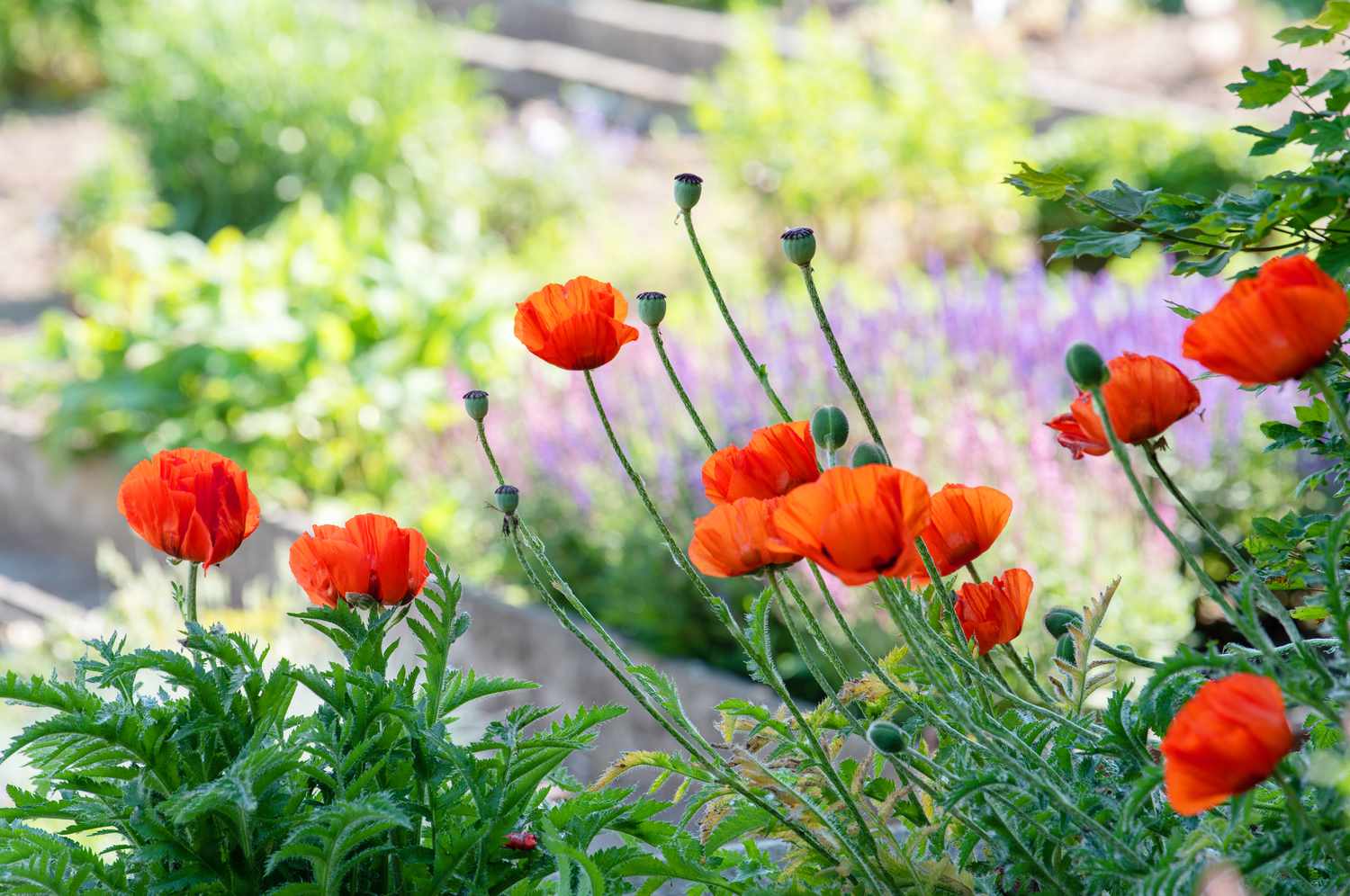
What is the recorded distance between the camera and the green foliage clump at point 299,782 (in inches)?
51.3

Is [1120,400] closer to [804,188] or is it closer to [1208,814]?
[1208,814]

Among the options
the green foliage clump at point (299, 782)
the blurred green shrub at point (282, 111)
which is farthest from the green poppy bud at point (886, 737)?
the blurred green shrub at point (282, 111)

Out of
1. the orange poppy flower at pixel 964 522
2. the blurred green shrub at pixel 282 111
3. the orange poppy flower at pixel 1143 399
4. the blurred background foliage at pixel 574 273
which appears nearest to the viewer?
the orange poppy flower at pixel 1143 399

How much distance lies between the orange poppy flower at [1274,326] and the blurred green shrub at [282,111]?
7237 millimetres

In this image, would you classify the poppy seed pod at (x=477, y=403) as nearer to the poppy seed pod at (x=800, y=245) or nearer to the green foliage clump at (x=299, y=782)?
the green foliage clump at (x=299, y=782)

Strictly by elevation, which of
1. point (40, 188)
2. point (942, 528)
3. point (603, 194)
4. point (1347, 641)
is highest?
point (40, 188)

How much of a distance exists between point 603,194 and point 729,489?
7.32 m

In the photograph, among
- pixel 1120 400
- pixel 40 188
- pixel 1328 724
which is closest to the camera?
pixel 1120 400

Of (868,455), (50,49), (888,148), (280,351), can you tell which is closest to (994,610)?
(868,455)

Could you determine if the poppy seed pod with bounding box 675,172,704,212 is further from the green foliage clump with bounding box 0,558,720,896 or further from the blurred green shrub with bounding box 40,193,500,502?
the blurred green shrub with bounding box 40,193,500,502

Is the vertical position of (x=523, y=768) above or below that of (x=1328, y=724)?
above

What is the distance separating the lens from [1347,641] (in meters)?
1.00

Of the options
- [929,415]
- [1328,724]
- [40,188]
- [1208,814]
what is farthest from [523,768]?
[40,188]

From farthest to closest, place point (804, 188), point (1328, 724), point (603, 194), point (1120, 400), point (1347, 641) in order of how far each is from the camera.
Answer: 1. point (603, 194)
2. point (804, 188)
3. point (1328, 724)
4. point (1120, 400)
5. point (1347, 641)
